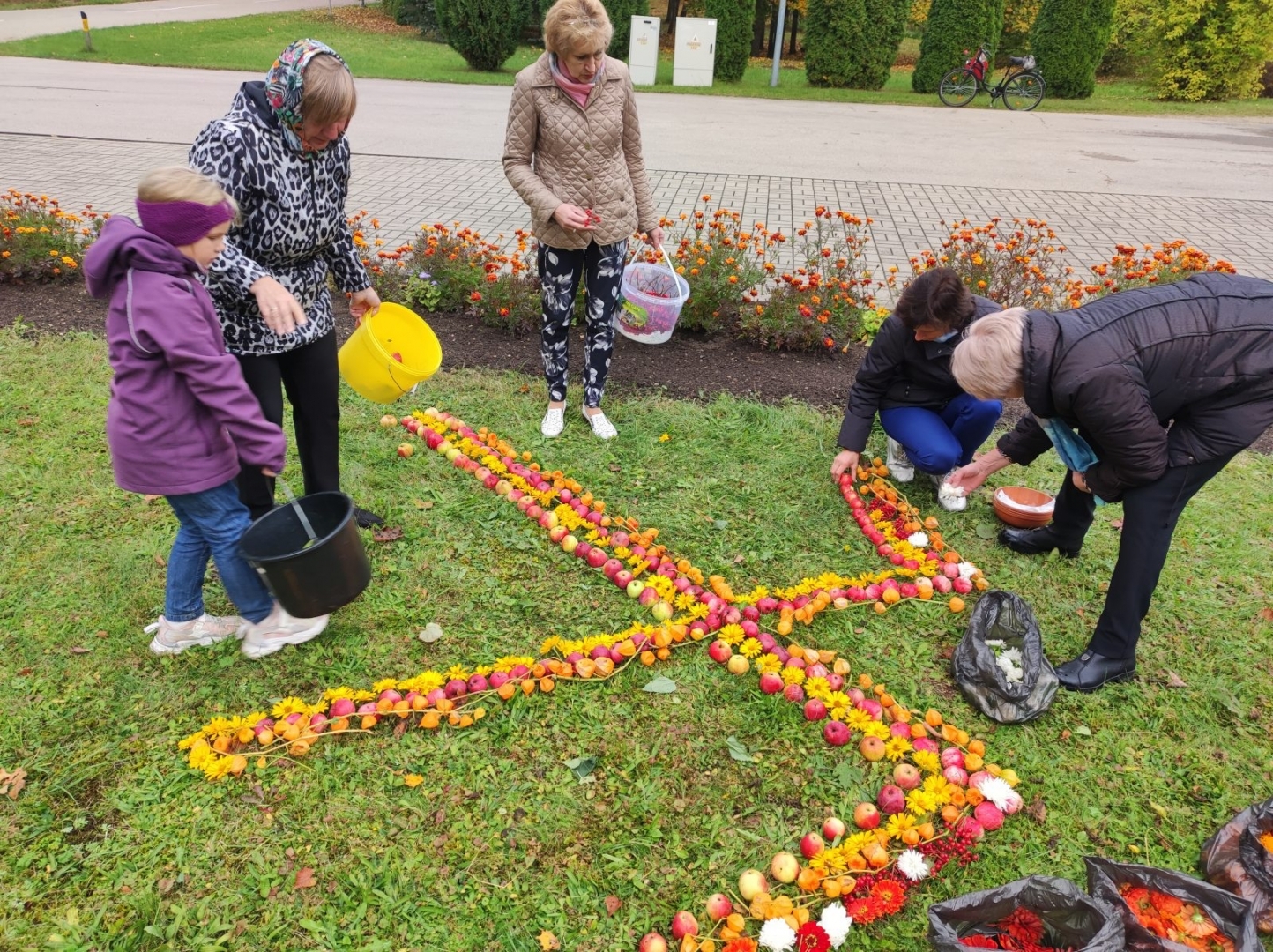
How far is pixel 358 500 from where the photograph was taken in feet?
12.8

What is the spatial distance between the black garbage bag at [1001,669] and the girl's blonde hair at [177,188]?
2799mm

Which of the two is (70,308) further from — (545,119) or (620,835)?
(620,835)

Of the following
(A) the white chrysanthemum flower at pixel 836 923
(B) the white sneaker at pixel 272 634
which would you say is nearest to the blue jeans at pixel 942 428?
(A) the white chrysanthemum flower at pixel 836 923

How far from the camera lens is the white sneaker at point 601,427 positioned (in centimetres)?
445

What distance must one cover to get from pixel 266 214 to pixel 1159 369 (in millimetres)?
2843

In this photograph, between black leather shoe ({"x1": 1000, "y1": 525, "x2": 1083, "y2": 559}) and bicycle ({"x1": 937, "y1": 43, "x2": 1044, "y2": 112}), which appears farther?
bicycle ({"x1": 937, "y1": 43, "x2": 1044, "y2": 112})

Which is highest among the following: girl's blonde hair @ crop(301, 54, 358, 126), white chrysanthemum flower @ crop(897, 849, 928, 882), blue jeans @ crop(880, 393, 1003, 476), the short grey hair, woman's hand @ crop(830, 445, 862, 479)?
girl's blonde hair @ crop(301, 54, 358, 126)

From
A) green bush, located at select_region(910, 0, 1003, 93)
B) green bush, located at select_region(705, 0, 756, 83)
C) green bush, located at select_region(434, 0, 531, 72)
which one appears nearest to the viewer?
green bush, located at select_region(910, 0, 1003, 93)

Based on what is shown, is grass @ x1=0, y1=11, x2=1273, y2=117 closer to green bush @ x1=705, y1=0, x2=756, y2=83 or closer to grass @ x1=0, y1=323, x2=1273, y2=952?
green bush @ x1=705, y1=0, x2=756, y2=83

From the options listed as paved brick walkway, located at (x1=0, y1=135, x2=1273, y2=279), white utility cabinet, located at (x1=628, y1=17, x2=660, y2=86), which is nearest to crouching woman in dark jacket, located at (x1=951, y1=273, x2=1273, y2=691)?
paved brick walkway, located at (x1=0, y1=135, x2=1273, y2=279)

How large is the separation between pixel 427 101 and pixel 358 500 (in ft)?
43.0

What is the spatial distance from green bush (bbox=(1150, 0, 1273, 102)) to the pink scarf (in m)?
19.4

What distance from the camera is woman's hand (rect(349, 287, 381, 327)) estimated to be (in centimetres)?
331

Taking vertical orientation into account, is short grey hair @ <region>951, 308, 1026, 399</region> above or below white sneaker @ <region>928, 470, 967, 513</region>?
above
